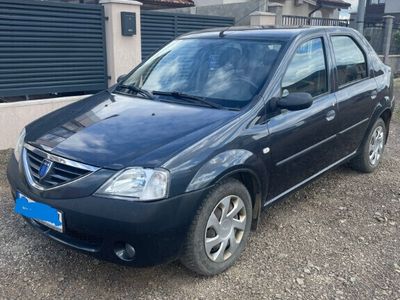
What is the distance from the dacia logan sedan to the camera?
2.47 meters

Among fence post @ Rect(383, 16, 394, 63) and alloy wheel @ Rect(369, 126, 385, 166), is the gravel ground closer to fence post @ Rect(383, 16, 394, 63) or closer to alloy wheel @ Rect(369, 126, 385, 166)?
alloy wheel @ Rect(369, 126, 385, 166)

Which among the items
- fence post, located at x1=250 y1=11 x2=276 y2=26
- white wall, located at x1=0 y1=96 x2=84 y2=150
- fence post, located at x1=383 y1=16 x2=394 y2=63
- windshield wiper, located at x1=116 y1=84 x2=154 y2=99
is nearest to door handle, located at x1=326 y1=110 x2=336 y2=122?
windshield wiper, located at x1=116 y1=84 x2=154 y2=99

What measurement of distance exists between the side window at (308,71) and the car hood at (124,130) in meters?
0.75

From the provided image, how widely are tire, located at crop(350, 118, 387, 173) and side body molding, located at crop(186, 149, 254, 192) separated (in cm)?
244

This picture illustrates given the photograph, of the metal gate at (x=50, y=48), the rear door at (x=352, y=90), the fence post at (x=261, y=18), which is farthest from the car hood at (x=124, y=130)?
the fence post at (x=261, y=18)

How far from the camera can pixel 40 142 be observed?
293 centimetres

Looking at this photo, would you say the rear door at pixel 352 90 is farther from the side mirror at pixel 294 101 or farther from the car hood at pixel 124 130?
the car hood at pixel 124 130

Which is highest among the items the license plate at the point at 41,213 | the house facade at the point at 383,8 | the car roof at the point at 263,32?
the house facade at the point at 383,8

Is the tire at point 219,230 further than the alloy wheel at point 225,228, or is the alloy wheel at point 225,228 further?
the alloy wheel at point 225,228

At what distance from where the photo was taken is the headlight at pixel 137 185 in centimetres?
243

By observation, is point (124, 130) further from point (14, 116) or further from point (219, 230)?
point (14, 116)

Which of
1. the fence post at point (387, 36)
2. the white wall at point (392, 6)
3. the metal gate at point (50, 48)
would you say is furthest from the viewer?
the white wall at point (392, 6)

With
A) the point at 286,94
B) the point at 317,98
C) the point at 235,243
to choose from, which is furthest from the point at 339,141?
the point at 235,243

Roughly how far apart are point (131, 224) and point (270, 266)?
1221mm
